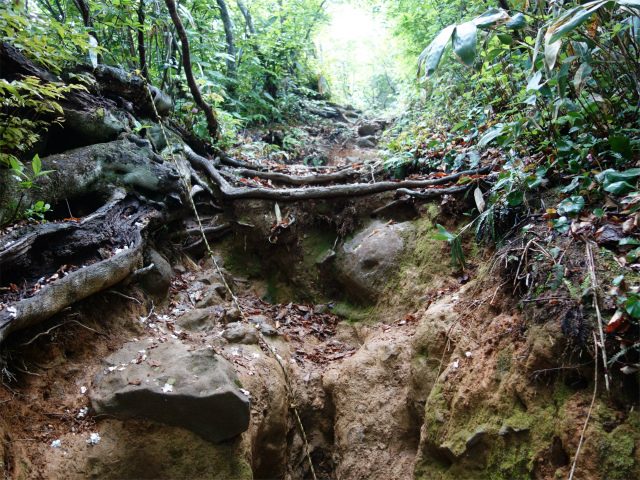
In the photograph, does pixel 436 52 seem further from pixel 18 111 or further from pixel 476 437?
pixel 18 111

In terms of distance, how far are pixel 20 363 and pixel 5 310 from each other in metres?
0.45

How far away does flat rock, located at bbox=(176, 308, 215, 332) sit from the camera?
403cm

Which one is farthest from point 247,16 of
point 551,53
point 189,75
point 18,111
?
point 551,53

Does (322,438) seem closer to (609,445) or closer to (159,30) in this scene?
(609,445)

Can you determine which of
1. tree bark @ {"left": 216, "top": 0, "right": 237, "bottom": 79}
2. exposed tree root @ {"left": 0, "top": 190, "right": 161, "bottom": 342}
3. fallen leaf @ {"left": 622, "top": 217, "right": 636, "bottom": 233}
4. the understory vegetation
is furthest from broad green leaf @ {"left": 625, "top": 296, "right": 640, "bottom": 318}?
tree bark @ {"left": 216, "top": 0, "right": 237, "bottom": 79}

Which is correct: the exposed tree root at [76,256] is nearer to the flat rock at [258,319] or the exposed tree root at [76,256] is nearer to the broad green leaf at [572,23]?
the flat rock at [258,319]

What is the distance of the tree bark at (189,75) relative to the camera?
5.01 metres

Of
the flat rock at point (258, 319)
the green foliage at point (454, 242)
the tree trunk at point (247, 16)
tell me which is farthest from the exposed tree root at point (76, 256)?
the tree trunk at point (247, 16)

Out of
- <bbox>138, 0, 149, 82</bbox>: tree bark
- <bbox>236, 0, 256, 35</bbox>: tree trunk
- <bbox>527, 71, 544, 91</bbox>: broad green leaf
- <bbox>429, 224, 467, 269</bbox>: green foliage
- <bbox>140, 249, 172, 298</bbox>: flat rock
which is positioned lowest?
<bbox>140, 249, 172, 298</bbox>: flat rock

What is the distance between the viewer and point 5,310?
2.59 metres

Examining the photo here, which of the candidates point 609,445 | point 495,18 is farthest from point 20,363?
point 495,18

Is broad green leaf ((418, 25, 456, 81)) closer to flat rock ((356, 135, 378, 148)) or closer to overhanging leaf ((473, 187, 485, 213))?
overhanging leaf ((473, 187, 485, 213))

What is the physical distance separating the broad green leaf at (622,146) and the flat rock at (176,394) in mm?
3337

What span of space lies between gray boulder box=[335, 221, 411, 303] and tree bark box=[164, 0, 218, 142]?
3.18 metres
